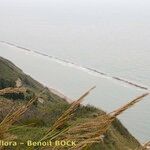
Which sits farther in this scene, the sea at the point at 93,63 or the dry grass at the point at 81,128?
the sea at the point at 93,63

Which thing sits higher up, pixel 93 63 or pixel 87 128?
pixel 87 128

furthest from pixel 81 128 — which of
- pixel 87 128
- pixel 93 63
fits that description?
pixel 93 63

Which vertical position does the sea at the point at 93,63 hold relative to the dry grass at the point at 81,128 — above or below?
below

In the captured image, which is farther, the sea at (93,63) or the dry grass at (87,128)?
the sea at (93,63)

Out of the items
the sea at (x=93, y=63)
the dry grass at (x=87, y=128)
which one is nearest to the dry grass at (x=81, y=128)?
the dry grass at (x=87, y=128)

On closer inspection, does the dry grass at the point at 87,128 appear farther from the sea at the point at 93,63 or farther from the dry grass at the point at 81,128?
the sea at the point at 93,63

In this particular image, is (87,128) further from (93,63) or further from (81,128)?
(93,63)

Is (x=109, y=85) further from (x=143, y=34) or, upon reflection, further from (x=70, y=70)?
(x=143, y=34)

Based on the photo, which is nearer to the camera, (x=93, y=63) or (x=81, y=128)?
(x=81, y=128)

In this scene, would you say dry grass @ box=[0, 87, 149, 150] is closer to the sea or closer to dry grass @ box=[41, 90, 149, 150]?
dry grass @ box=[41, 90, 149, 150]

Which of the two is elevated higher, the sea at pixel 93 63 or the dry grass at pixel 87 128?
the dry grass at pixel 87 128

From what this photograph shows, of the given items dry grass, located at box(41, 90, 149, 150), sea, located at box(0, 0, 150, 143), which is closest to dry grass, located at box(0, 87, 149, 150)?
dry grass, located at box(41, 90, 149, 150)

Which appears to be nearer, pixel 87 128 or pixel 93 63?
pixel 87 128

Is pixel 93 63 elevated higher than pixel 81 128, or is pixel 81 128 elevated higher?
pixel 81 128
